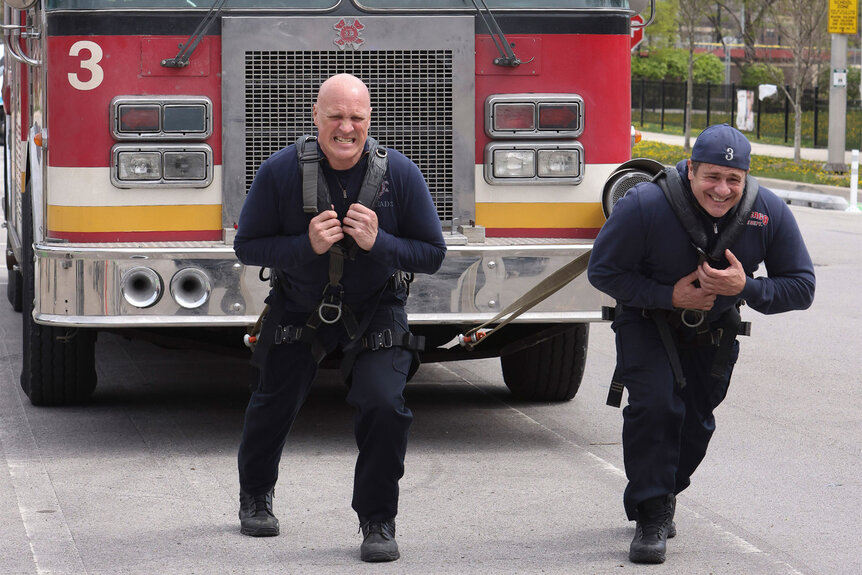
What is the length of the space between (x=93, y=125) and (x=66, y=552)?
2.27 m

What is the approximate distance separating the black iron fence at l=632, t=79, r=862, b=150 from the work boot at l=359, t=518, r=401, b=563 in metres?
29.7

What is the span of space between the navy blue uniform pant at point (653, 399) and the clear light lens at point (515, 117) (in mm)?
1950

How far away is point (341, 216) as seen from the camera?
5.33 metres

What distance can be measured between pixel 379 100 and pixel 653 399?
7.95 ft

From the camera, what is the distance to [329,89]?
5.15 metres

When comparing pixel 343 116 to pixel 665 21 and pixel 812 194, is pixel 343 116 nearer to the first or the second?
pixel 812 194

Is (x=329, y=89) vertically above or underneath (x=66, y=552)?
above

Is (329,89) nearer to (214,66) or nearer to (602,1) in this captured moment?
(214,66)

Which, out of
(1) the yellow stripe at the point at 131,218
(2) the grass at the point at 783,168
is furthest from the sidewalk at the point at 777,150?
(1) the yellow stripe at the point at 131,218

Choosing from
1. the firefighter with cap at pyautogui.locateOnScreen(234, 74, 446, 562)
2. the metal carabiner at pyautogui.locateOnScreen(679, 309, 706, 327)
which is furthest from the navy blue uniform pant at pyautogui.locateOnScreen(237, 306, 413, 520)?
the metal carabiner at pyautogui.locateOnScreen(679, 309, 706, 327)

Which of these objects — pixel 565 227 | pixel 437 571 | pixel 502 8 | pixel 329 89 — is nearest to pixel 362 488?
pixel 437 571

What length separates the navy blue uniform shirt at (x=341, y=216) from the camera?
531 centimetres

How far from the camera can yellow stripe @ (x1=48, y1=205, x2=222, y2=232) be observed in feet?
22.4

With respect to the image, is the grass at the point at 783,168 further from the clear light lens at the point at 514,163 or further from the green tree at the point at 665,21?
the clear light lens at the point at 514,163
